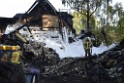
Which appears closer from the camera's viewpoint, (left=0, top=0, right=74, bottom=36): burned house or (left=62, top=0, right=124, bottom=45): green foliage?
(left=0, top=0, right=74, bottom=36): burned house

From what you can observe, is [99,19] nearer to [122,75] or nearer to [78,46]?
[78,46]

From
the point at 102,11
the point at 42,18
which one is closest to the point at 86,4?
the point at 102,11

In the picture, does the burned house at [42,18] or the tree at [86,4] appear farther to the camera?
the tree at [86,4]

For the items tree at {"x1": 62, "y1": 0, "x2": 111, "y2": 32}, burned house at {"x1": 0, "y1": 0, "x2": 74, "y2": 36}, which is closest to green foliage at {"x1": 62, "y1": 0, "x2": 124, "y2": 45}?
tree at {"x1": 62, "y1": 0, "x2": 111, "y2": 32}

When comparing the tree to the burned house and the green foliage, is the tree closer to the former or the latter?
the green foliage

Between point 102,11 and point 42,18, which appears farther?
point 102,11

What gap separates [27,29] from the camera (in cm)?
3275

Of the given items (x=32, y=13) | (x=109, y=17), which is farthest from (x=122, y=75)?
(x=109, y=17)

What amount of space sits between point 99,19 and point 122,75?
46246 mm

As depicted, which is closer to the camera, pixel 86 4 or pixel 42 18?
pixel 42 18

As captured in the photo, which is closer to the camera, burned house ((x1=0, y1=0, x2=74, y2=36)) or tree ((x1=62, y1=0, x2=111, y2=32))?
burned house ((x1=0, y1=0, x2=74, y2=36))

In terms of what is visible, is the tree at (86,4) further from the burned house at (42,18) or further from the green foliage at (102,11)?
the burned house at (42,18)

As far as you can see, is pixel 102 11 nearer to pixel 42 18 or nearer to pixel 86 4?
pixel 86 4

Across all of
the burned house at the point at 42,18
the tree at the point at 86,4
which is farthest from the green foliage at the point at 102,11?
the burned house at the point at 42,18
